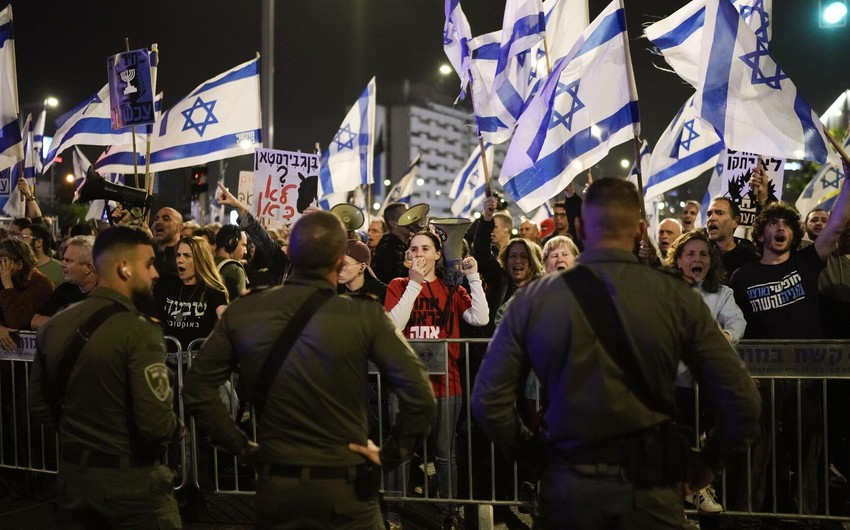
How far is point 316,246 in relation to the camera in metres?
3.71

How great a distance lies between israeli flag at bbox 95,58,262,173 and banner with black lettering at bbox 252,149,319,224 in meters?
0.63

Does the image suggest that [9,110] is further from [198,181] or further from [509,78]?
[509,78]

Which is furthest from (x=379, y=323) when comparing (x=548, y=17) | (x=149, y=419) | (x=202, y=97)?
(x=202, y=97)

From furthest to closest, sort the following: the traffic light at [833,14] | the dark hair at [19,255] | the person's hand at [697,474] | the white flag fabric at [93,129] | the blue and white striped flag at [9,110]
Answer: the white flag fabric at [93,129], the blue and white striped flag at [9,110], the traffic light at [833,14], the dark hair at [19,255], the person's hand at [697,474]

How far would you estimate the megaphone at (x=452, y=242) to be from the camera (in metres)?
6.74

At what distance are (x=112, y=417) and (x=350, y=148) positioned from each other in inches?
473

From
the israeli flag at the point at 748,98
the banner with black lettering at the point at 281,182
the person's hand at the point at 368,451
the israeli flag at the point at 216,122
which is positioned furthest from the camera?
the israeli flag at the point at 216,122

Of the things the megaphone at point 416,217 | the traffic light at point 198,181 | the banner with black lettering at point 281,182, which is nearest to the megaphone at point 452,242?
the megaphone at point 416,217

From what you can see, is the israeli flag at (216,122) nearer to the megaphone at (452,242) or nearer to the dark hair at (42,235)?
the dark hair at (42,235)

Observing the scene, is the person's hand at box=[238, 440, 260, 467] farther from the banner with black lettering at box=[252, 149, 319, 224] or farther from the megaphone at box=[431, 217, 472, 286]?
the banner with black lettering at box=[252, 149, 319, 224]

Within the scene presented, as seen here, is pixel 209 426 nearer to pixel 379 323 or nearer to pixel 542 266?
pixel 379 323

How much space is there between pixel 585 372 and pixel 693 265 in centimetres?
354

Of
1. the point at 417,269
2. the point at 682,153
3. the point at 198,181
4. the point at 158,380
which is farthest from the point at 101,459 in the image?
the point at 198,181

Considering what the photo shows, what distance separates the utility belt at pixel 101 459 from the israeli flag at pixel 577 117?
4.27m
